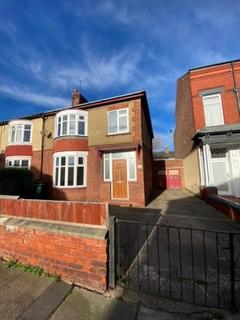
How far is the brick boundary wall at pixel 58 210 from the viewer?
10.6ft

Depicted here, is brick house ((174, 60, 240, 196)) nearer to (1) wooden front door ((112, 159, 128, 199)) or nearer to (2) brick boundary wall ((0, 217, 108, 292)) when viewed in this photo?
(1) wooden front door ((112, 159, 128, 199))

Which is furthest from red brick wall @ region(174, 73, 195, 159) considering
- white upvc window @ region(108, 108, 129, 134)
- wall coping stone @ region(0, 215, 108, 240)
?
wall coping stone @ region(0, 215, 108, 240)

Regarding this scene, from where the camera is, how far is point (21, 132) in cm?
1484

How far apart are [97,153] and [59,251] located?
8788mm

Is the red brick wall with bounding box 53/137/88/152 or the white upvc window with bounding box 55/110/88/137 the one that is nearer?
the red brick wall with bounding box 53/137/88/152

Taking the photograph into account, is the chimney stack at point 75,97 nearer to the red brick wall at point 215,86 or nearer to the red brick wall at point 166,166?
the red brick wall at point 215,86

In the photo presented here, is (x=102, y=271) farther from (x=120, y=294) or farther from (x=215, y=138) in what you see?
(x=215, y=138)

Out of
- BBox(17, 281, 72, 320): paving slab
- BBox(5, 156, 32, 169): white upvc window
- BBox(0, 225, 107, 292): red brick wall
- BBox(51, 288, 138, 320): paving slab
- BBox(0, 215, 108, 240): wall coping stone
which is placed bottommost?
Answer: BBox(51, 288, 138, 320): paving slab

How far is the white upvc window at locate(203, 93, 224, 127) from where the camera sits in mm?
11854

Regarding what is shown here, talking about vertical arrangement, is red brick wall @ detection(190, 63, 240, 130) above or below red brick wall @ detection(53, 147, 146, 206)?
above

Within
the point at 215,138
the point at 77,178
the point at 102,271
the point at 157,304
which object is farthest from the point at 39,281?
the point at 215,138

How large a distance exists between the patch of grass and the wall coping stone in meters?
0.68

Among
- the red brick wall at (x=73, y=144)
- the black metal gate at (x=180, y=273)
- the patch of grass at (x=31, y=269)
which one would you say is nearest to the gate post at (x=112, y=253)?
the black metal gate at (x=180, y=273)

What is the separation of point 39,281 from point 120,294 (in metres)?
1.47
